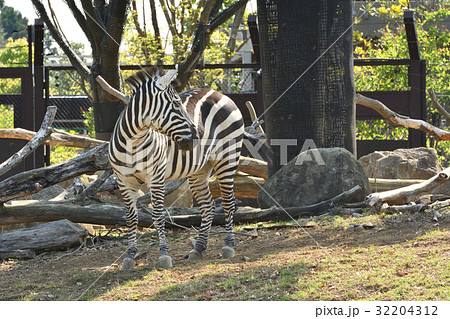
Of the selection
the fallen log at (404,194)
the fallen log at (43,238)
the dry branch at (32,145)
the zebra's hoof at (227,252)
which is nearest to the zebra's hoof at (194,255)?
the zebra's hoof at (227,252)

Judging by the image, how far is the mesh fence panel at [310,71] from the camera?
9.41 metres

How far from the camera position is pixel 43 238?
734cm

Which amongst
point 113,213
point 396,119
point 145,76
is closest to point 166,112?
point 145,76

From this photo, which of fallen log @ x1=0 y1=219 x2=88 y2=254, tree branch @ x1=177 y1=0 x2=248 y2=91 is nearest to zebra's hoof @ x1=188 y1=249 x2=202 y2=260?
fallen log @ x1=0 y1=219 x2=88 y2=254

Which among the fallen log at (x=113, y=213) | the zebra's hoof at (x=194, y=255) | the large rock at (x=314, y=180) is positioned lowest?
the zebra's hoof at (x=194, y=255)

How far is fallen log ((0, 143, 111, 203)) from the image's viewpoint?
7555mm

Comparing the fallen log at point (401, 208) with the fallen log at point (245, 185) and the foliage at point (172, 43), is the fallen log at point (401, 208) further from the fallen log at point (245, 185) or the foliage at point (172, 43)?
the foliage at point (172, 43)

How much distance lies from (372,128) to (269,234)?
6032mm

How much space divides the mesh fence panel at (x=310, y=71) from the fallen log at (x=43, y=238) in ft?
11.4

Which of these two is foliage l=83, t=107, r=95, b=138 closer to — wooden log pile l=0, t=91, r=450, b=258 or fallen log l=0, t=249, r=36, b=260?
wooden log pile l=0, t=91, r=450, b=258

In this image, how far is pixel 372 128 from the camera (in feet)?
42.5

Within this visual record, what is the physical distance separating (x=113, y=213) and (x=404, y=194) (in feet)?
12.5

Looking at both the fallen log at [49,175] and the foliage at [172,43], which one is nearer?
the fallen log at [49,175]
